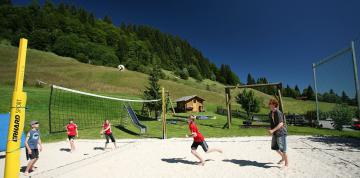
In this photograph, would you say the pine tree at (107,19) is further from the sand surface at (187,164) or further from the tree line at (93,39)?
the sand surface at (187,164)

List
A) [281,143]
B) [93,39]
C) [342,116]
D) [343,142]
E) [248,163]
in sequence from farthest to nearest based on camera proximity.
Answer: [93,39] → [342,116] → [343,142] → [248,163] → [281,143]

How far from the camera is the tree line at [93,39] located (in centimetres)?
7162

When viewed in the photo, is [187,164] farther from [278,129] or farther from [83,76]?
[83,76]

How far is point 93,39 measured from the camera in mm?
88500

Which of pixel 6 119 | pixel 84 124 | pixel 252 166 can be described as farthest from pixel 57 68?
pixel 252 166

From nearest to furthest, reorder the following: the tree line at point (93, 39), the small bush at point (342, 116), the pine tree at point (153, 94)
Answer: the small bush at point (342, 116), the pine tree at point (153, 94), the tree line at point (93, 39)

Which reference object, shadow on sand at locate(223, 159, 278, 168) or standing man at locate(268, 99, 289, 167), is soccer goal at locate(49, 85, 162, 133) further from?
standing man at locate(268, 99, 289, 167)

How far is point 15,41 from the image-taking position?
6606cm

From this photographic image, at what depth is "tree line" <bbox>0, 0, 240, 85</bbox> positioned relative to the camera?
71.6 meters

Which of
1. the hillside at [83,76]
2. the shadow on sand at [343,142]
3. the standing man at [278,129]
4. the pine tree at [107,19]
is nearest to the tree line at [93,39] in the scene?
the pine tree at [107,19]

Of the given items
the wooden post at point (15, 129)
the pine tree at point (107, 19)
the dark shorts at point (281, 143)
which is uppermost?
the pine tree at point (107, 19)

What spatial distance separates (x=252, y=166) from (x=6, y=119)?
8.69 m

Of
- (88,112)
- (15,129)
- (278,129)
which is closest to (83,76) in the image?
(88,112)

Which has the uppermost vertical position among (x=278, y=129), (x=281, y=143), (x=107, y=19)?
(x=107, y=19)
